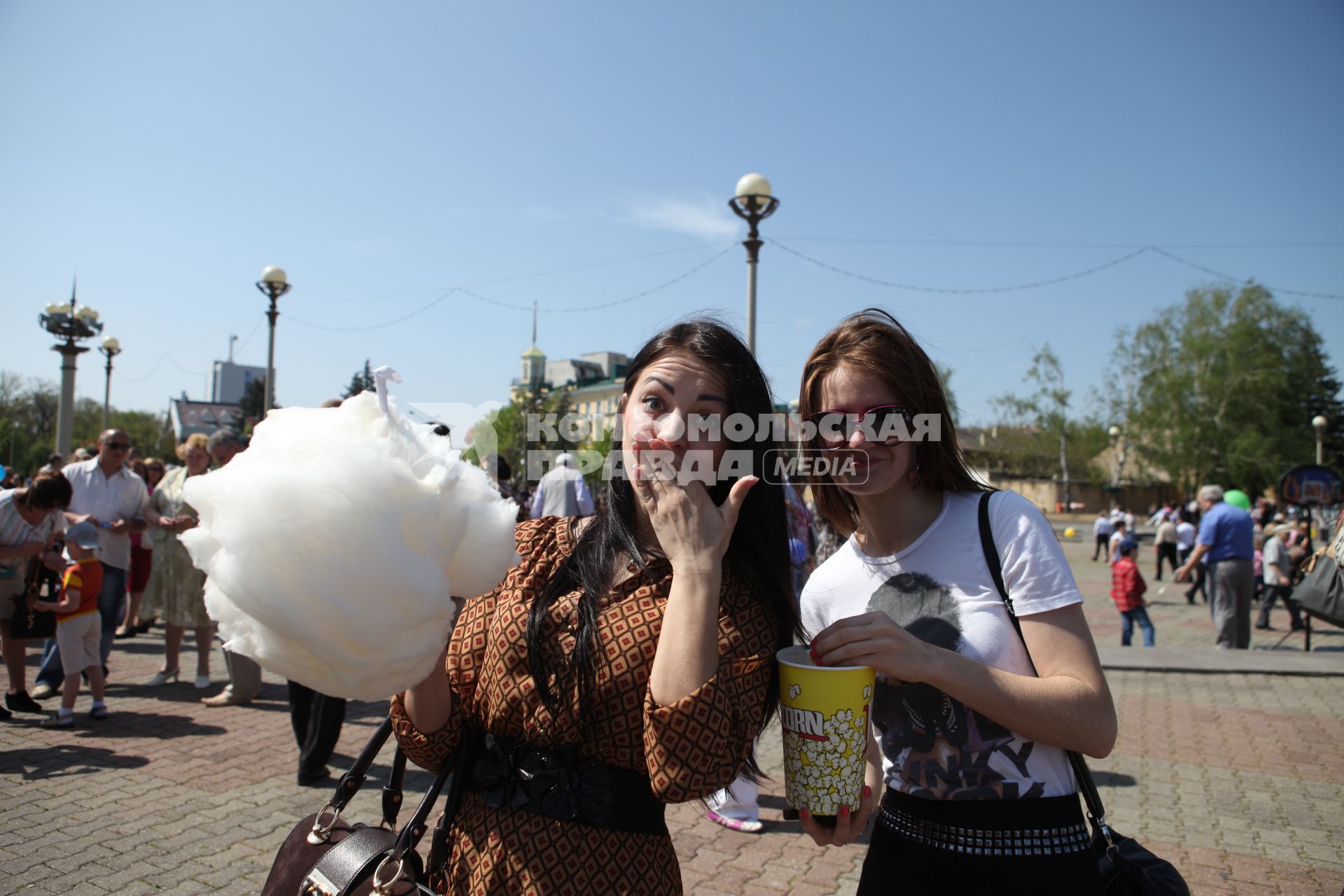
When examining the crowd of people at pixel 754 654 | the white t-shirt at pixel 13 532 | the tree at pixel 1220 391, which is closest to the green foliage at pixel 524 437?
the crowd of people at pixel 754 654

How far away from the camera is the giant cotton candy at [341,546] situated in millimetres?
1121

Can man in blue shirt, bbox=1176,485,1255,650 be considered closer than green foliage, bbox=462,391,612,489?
No

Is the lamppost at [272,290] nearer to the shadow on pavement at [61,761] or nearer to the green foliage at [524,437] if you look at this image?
the green foliage at [524,437]

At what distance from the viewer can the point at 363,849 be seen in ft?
4.96

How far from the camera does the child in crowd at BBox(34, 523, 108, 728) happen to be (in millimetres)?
6090

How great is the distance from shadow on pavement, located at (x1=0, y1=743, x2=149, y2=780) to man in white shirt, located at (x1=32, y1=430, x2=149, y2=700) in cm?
196

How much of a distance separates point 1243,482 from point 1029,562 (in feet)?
182

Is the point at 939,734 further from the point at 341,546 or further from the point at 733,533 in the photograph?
the point at 341,546

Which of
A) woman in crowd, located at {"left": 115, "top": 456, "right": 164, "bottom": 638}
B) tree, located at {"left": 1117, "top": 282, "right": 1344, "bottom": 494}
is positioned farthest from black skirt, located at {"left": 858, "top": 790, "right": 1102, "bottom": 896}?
tree, located at {"left": 1117, "top": 282, "right": 1344, "bottom": 494}

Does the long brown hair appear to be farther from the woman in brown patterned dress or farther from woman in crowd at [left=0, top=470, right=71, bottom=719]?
woman in crowd at [left=0, top=470, right=71, bottom=719]

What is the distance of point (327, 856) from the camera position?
152 centimetres

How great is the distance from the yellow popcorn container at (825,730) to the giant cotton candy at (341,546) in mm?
621

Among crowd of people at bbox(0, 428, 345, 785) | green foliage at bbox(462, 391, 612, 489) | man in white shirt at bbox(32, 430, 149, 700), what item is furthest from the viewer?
man in white shirt at bbox(32, 430, 149, 700)

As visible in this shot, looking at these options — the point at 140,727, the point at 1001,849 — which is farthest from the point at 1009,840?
the point at 140,727
